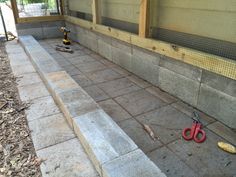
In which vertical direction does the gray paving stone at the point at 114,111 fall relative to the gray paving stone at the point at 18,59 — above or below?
below

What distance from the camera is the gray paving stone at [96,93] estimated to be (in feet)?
10.9

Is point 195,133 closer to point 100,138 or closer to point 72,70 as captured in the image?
point 100,138

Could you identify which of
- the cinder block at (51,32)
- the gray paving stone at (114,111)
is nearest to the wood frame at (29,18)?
the cinder block at (51,32)

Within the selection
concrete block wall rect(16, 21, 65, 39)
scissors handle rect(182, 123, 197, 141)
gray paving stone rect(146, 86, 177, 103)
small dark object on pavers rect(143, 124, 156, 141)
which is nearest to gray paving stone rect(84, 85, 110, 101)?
gray paving stone rect(146, 86, 177, 103)

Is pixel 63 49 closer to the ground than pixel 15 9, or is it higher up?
closer to the ground

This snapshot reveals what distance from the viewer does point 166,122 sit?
2672mm

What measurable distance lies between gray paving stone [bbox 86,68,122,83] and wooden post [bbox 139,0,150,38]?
3.08ft

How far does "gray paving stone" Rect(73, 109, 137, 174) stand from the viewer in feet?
6.26

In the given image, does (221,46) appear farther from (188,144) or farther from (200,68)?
(188,144)

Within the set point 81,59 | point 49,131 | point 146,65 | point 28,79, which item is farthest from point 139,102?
point 81,59

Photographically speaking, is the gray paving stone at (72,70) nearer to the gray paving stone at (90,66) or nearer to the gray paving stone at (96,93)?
the gray paving stone at (90,66)

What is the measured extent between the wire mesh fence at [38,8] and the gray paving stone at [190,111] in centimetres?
548

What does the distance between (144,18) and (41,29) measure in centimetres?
452

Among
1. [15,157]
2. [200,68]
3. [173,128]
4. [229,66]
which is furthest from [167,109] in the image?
[15,157]
